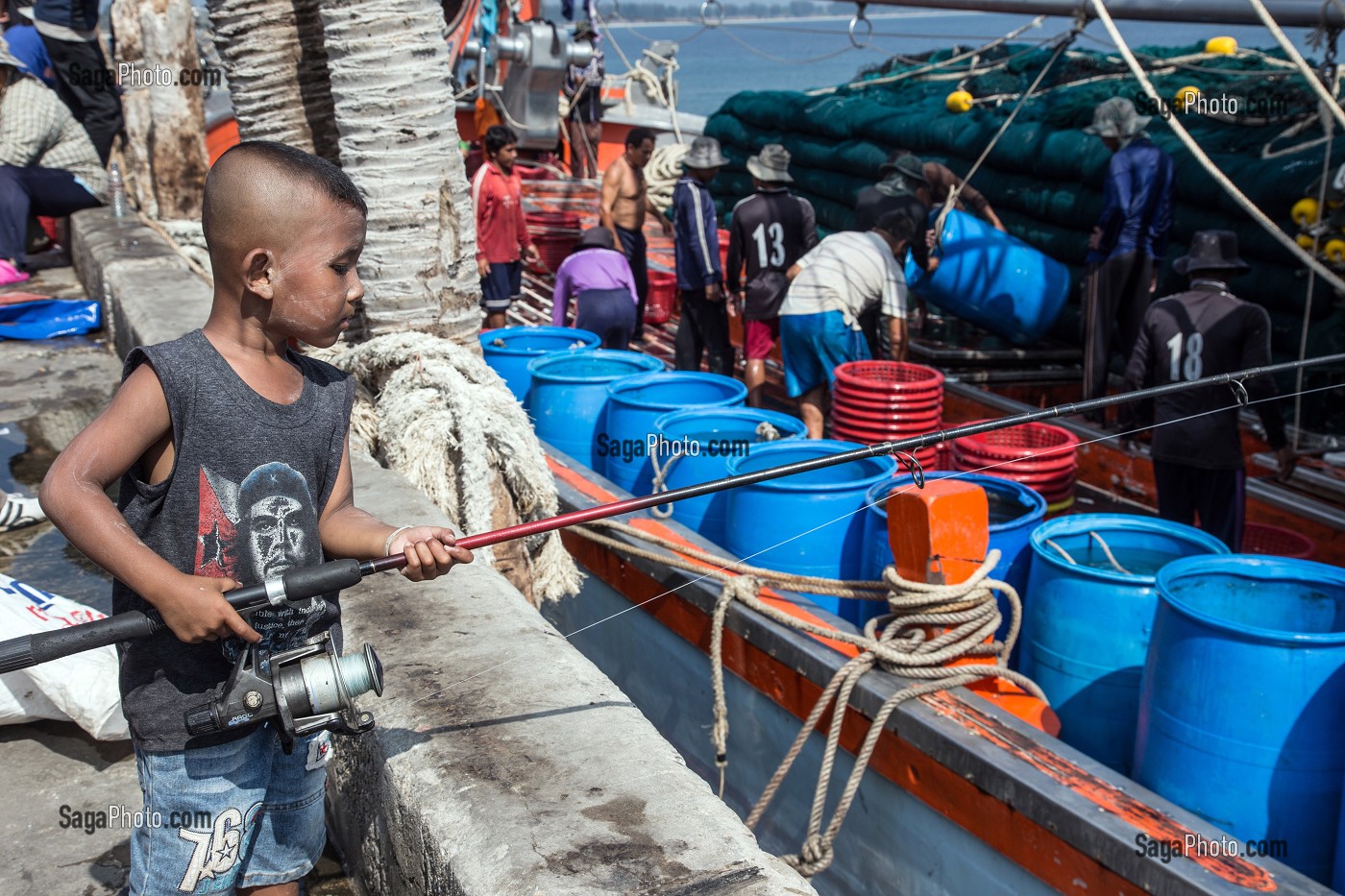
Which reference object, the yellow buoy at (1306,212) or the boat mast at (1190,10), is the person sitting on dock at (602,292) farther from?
the yellow buoy at (1306,212)

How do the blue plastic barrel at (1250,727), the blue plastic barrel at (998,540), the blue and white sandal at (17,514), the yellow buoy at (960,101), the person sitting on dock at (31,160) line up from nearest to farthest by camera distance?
the blue plastic barrel at (1250,727) < the blue and white sandal at (17,514) < the blue plastic barrel at (998,540) < the person sitting on dock at (31,160) < the yellow buoy at (960,101)

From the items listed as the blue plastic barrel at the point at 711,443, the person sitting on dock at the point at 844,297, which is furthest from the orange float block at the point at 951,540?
the person sitting on dock at the point at 844,297

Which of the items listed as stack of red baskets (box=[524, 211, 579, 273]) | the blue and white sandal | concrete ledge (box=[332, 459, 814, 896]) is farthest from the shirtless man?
concrete ledge (box=[332, 459, 814, 896])

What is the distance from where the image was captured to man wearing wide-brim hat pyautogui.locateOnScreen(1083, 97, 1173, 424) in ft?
24.5

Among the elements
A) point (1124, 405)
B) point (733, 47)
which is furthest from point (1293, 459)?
point (733, 47)

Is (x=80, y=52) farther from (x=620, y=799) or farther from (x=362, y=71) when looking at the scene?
(x=620, y=799)

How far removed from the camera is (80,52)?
1019 centimetres

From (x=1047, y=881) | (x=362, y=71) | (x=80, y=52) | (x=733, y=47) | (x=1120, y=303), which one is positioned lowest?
(x=1047, y=881)

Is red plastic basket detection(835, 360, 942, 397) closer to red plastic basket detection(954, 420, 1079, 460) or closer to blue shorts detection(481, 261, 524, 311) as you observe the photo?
red plastic basket detection(954, 420, 1079, 460)

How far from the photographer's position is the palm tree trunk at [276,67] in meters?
4.35

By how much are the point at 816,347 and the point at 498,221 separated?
3280mm

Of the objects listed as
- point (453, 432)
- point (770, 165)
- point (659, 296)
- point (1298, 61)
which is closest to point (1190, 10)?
point (1298, 61)

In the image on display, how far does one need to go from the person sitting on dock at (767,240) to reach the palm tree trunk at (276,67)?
389 cm

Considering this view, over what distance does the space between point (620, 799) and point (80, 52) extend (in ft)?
34.5
